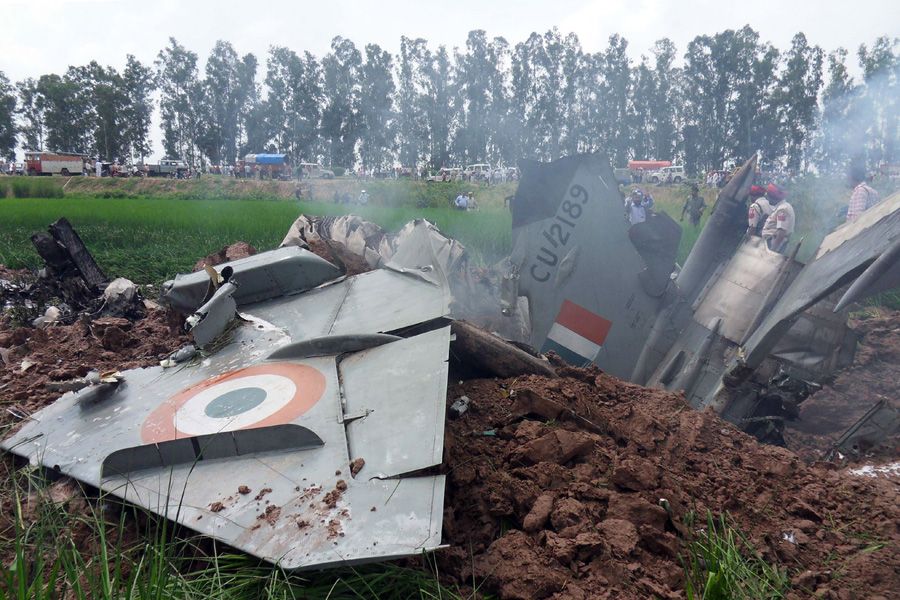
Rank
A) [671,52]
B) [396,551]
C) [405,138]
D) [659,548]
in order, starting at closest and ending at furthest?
[396,551], [659,548], [405,138], [671,52]

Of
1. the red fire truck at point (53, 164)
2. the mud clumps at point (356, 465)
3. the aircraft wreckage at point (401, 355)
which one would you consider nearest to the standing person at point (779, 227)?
the aircraft wreckage at point (401, 355)

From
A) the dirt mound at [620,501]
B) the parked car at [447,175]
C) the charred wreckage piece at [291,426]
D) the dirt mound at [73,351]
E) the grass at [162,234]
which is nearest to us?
the charred wreckage piece at [291,426]

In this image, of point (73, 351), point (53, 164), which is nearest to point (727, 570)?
point (73, 351)

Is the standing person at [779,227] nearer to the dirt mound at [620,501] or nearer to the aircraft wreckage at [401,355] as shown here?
the aircraft wreckage at [401,355]

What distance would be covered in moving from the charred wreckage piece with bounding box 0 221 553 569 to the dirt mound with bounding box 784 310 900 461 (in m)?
2.69

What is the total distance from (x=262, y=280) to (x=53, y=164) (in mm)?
45800

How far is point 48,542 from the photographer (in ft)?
8.06

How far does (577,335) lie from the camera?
19.1ft

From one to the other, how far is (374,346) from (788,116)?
2008cm

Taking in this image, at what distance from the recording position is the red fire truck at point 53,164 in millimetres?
41094

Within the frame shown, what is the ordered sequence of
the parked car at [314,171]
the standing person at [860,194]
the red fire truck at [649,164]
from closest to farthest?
the standing person at [860,194] < the parked car at [314,171] < the red fire truck at [649,164]

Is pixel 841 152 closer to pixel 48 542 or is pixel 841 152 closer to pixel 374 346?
pixel 374 346

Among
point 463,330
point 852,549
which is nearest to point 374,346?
point 463,330

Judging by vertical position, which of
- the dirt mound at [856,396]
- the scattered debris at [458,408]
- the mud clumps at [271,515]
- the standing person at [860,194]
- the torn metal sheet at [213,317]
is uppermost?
the standing person at [860,194]
